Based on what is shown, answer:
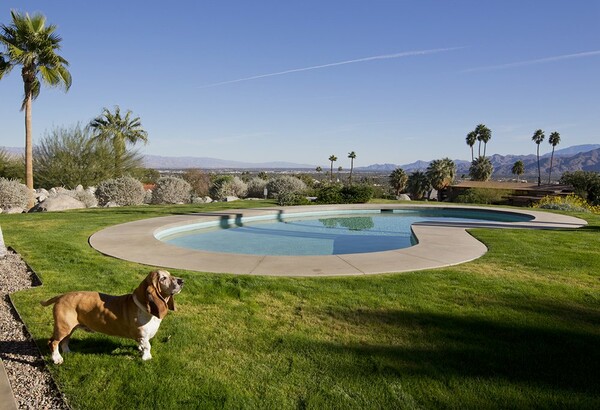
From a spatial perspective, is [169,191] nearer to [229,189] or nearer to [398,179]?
[229,189]

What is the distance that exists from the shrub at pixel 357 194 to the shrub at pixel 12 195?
16.3 metres

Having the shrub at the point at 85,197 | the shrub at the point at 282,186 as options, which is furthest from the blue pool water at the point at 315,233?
the shrub at the point at 85,197

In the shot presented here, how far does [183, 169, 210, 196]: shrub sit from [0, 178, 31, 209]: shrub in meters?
19.8

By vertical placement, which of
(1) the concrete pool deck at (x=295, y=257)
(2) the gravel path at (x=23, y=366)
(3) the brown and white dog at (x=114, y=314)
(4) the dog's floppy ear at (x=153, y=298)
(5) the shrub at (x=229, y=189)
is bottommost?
(2) the gravel path at (x=23, y=366)

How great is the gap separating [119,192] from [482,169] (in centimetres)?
7420

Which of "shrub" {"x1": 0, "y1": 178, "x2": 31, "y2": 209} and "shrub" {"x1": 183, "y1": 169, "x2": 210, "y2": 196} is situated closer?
"shrub" {"x1": 0, "y1": 178, "x2": 31, "y2": 209}

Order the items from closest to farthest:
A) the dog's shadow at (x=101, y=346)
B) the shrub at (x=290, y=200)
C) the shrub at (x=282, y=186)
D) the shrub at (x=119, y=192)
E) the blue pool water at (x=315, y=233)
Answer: the dog's shadow at (x=101, y=346), the blue pool water at (x=315, y=233), the shrub at (x=290, y=200), the shrub at (x=119, y=192), the shrub at (x=282, y=186)

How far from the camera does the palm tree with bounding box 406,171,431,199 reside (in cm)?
6438

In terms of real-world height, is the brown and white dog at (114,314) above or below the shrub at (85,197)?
below

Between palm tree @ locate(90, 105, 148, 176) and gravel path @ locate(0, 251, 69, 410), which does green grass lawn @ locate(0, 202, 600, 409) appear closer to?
gravel path @ locate(0, 251, 69, 410)

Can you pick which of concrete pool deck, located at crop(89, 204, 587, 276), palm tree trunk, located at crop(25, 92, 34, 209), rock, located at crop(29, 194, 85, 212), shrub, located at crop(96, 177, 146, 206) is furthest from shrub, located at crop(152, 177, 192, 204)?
concrete pool deck, located at crop(89, 204, 587, 276)

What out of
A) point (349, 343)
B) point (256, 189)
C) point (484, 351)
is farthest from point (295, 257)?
point (256, 189)

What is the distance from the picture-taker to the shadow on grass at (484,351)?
3863 millimetres

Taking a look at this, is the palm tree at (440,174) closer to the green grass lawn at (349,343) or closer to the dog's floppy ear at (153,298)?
the green grass lawn at (349,343)
